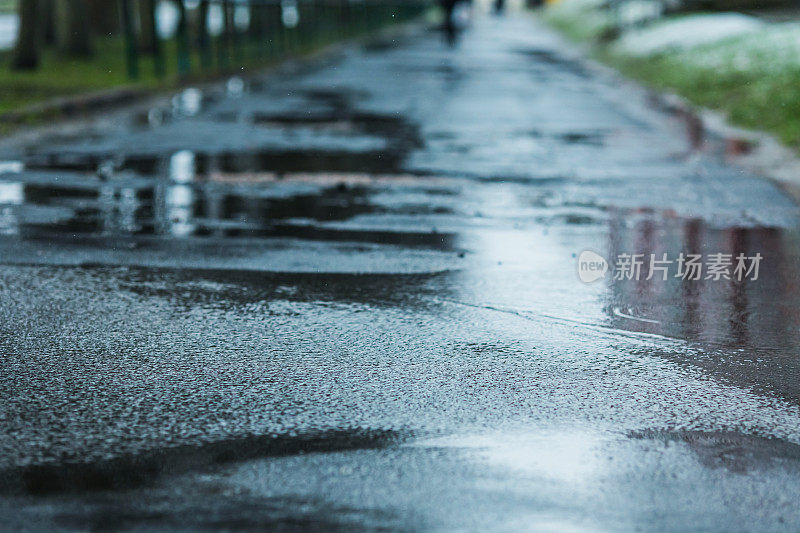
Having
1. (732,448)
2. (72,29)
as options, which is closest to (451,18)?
(72,29)

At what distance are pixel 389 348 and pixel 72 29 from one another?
21543mm

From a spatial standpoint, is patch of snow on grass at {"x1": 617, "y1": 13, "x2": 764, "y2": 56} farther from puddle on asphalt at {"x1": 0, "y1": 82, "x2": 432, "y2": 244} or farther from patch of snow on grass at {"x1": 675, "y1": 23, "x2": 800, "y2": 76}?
puddle on asphalt at {"x1": 0, "y1": 82, "x2": 432, "y2": 244}

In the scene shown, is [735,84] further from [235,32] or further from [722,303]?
[722,303]

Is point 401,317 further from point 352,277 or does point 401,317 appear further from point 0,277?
point 0,277

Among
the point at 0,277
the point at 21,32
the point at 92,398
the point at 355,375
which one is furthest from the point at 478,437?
the point at 21,32

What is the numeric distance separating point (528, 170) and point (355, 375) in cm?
652

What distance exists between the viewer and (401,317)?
19.6ft

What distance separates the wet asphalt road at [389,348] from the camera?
378 cm

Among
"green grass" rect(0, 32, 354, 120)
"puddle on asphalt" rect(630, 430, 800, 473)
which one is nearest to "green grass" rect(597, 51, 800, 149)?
"green grass" rect(0, 32, 354, 120)

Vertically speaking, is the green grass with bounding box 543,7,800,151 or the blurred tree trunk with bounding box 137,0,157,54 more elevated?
the blurred tree trunk with bounding box 137,0,157,54

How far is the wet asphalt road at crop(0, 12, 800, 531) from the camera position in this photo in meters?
3.78

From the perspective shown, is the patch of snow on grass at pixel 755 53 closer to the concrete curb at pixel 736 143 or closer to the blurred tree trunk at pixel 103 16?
the concrete curb at pixel 736 143

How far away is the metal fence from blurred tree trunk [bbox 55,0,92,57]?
851mm

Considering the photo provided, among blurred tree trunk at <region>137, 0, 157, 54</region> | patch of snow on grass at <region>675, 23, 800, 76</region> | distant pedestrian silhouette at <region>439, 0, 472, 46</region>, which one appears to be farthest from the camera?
distant pedestrian silhouette at <region>439, 0, 472, 46</region>
